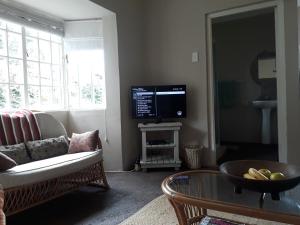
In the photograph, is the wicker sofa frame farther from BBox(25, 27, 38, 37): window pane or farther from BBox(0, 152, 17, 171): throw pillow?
BBox(25, 27, 38, 37): window pane

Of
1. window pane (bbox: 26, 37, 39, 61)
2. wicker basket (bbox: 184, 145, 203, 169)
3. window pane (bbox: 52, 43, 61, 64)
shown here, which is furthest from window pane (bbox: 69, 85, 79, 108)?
wicker basket (bbox: 184, 145, 203, 169)

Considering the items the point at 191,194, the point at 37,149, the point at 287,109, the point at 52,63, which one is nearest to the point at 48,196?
the point at 37,149

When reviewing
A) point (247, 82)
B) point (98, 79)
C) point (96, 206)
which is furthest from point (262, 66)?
point (96, 206)

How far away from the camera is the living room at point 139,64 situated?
11.1 feet

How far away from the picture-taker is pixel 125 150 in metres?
3.80

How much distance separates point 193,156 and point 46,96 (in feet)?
6.97

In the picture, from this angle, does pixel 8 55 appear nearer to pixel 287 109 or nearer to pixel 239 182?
pixel 239 182

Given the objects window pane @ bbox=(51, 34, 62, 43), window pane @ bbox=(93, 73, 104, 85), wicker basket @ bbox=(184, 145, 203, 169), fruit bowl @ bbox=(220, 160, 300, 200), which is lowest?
wicker basket @ bbox=(184, 145, 203, 169)

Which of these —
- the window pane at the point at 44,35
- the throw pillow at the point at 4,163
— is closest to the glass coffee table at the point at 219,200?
the throw pillow at the point at 4,163

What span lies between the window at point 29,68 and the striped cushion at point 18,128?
44 centimetres

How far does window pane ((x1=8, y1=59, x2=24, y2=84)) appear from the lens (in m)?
3.27

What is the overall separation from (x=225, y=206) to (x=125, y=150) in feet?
8.30

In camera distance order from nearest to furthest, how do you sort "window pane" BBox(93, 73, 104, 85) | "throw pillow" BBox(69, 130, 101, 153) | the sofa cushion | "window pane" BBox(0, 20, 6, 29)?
the sofa cushion → "throw pillow" BBox(69, 130, 101, 153) → "window pane" BBox(0, 20, 6, 29) → "window pane" BBox(93, 73, 104, 85)

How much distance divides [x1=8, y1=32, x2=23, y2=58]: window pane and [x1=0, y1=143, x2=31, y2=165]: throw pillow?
1.22m
